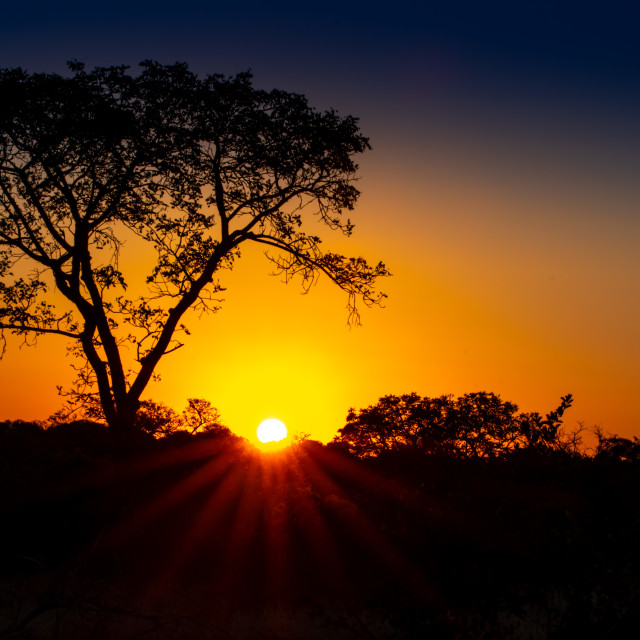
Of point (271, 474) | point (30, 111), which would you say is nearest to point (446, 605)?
point (271, 474)

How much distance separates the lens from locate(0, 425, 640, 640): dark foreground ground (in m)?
8.88

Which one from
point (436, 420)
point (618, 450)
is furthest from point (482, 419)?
point (618, 450)

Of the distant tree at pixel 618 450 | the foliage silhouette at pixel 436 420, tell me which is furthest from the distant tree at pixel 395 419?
the distant tree at pixel 618 450

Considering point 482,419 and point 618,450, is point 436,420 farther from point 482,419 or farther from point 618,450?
point 618,450

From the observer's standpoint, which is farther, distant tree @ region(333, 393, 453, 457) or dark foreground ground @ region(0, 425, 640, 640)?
distant tree @ region(333, 393, 453, 457)

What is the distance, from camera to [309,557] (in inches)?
380

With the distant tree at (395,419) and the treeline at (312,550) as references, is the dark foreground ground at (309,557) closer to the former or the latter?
the treeline at (312,550)

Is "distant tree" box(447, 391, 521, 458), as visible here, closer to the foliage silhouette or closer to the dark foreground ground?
the foliage silhouette

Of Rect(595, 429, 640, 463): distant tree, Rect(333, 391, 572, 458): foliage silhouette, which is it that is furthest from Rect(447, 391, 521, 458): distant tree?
Rect(595, 429, 640, 463): distant tree

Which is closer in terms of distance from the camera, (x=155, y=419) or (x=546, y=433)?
(x=546, y=433)

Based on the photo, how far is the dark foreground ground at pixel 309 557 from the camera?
8.88 metres

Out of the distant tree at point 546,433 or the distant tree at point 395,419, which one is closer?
the distant tree at point 546,433

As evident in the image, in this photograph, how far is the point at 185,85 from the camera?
18516 millimetres

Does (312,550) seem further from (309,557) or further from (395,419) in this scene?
(395,419)
